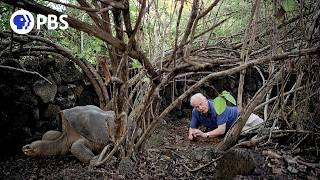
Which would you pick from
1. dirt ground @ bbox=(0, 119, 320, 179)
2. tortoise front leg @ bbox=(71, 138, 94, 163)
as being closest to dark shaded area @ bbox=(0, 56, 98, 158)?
dirt ground @ bbox=(0, 119, 320, 179)

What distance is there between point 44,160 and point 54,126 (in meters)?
1.40

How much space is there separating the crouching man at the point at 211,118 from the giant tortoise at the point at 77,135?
1519 millimetres

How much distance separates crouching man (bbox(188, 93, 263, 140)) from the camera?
4297 mm

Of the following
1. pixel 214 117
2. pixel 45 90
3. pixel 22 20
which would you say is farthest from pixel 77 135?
pixel 214 117

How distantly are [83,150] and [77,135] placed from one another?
392 millimetres

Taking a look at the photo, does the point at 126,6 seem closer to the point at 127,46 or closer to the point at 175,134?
the point at 127,46

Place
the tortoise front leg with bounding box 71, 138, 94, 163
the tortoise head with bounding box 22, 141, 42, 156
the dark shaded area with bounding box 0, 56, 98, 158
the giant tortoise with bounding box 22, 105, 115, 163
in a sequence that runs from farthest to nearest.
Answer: the dark shaded area with bounding box 0, 56, 98, 158
the tortoise head with bounding box 22, 141, 42, 156
the giant tortoise with bounding box 22, 105, 115, 163
the tortoise front leg with bounding box 71, 138, 94, 163

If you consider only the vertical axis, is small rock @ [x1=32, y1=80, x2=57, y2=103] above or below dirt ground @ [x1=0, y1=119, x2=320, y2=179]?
above

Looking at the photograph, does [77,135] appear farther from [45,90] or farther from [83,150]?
[45,90]

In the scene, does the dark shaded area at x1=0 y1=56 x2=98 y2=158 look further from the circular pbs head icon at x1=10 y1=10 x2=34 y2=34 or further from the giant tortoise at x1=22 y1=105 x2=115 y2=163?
the circular pbs head icon at x1=10 y1=10 x2=34 y2=34

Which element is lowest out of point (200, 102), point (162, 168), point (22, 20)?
point (162, 168)

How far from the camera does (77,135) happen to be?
3453 mm

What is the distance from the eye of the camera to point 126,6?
161 centimetres

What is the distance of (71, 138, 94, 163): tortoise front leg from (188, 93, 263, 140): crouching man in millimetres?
1695
